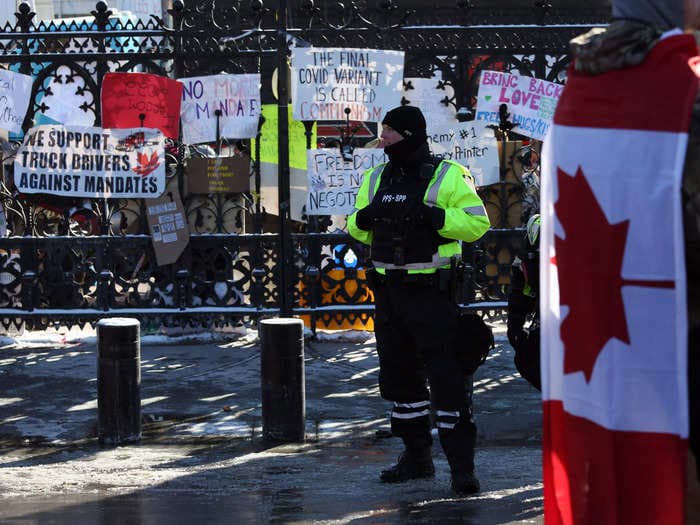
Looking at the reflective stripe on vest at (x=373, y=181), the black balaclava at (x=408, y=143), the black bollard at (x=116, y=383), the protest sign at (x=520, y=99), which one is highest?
Answer: the protest sign at (x=520, y=99)

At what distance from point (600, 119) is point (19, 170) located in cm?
911

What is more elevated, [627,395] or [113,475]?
[627,395]

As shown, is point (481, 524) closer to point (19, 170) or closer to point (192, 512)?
point (192, 512)

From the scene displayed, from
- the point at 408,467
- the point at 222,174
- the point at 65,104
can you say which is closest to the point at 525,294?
the point at 408,467

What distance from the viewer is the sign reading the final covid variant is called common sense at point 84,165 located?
12016mm

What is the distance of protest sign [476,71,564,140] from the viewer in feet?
38.0

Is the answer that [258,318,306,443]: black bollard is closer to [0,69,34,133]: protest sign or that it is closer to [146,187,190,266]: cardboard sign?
[146,187,190,266]: cardboard sign

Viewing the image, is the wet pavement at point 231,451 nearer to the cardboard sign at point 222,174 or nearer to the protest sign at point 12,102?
the cardboard sign at point 222,174

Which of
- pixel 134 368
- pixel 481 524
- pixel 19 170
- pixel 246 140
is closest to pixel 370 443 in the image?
pixel 134 368

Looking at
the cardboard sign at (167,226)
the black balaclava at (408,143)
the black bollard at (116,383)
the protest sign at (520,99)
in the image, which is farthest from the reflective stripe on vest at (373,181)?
the cardboard sign at (167,226)

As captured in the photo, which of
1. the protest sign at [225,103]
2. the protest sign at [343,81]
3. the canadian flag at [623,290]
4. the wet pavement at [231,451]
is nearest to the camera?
the canadian flag at [623,290]

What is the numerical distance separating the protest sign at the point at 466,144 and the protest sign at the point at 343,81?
53 centimetres

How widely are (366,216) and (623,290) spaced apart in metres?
3.59

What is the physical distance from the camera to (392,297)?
279 inches
